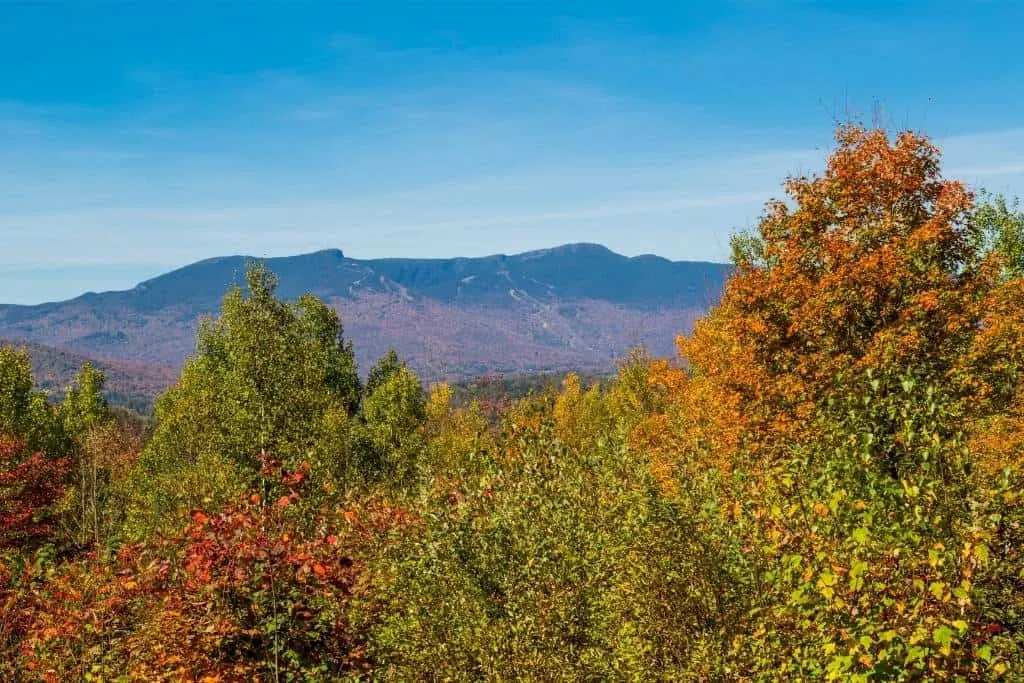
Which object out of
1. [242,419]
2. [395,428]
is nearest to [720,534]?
[242,419]

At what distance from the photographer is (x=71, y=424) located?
80.4 m

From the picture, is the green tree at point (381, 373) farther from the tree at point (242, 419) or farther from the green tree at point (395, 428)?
the tree at point (242, 419)

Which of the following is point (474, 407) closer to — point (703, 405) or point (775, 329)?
point (703, 405)

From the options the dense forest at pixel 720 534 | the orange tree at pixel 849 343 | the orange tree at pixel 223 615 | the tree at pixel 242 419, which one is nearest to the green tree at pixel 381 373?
the tree at pixel 242 419

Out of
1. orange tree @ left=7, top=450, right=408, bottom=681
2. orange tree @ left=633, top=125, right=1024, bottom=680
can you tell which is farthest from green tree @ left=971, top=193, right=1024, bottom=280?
orange tree @ left=7, top=450, right=408, bottom=681

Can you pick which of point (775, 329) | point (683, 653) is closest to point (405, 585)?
point (683, 653)

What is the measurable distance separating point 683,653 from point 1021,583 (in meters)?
6.38

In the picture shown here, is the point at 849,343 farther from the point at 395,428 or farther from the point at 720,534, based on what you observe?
the point at 395,428

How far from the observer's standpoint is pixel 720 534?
17172mm

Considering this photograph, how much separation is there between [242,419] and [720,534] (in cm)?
3556

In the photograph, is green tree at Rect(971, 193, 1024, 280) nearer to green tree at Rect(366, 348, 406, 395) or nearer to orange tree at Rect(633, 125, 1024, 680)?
orange tree at Rect(633, 125, 1024, 680)

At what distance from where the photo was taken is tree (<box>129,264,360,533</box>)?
4438 cm

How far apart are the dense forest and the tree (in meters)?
0.65

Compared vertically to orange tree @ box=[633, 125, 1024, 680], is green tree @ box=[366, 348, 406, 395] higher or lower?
lower
